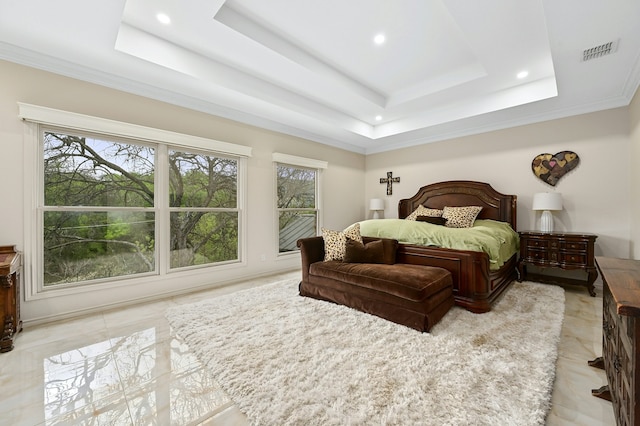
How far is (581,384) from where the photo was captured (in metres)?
1.62

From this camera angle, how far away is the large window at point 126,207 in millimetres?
2738

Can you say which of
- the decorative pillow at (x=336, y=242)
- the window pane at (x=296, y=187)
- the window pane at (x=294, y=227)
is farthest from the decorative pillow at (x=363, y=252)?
the window pane at (x=296, y=187)

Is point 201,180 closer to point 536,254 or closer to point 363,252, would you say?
point 363,252

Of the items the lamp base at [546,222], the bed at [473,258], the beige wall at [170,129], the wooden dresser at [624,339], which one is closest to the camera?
the wooden dresser at [624,339]

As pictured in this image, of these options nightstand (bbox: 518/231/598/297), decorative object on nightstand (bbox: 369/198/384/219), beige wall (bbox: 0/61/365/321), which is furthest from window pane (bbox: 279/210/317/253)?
nightstand (bbox: 518/231/598/297)

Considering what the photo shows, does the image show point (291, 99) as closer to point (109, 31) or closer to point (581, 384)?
point (109, 31)

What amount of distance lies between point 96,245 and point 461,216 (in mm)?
4968

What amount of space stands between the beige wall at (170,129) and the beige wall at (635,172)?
413 centimetres

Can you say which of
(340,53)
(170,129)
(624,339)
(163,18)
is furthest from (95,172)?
(624,339)

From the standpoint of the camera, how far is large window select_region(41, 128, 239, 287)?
8.98 feet

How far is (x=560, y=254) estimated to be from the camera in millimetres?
3436

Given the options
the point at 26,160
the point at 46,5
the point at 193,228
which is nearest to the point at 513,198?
the point at 193,228

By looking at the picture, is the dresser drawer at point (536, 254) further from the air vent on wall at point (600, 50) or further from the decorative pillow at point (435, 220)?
the air vent on wall at point (600, 50)

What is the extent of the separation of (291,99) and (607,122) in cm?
433
